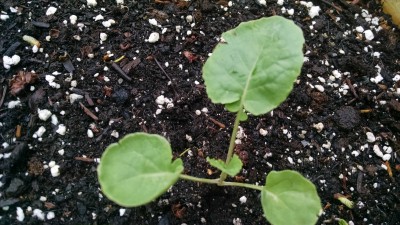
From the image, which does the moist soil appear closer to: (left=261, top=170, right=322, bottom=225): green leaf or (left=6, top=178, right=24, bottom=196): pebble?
(left=6, top=178, right=24, bottom=196): pebble

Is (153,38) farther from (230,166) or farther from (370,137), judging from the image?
(370,137)

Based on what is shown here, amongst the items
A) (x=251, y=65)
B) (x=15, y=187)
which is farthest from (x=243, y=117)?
(x=15, y=187)

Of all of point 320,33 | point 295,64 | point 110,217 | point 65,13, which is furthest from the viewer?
point 320,33

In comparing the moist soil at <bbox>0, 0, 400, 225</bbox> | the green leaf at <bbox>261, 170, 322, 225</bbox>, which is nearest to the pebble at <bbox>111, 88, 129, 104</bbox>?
the moist soil at <bbox>0, 0, 400, 225</bbox>

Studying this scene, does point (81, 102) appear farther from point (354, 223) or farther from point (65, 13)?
point (354, 223)

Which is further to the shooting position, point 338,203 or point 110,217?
point 338,203

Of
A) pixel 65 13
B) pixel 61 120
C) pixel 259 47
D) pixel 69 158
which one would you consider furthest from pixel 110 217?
pixel 65 13

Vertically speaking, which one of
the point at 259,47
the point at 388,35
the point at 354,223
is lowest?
the point at 354,223
